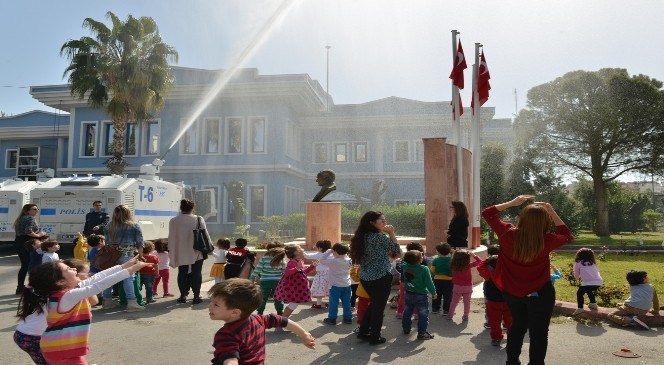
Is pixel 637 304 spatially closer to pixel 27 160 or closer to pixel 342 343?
pixel 342 343

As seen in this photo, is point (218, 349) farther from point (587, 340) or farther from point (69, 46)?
point (69, 46)

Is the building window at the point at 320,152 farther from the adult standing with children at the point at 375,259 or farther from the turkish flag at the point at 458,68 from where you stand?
the adult standing with children at the point at 375,259

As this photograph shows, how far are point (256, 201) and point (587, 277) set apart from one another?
20952 millimetres

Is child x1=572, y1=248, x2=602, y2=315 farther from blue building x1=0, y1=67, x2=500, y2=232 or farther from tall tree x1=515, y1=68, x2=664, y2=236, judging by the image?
tall tree x1=515, y1=68, x2=664, y2=236

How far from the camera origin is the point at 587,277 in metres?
7.02

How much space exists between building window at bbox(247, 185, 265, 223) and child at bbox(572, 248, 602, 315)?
20.4 m

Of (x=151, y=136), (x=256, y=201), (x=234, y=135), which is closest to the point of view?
(x=256, y=201)

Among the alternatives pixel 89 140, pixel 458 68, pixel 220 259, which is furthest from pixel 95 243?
pixel 89 140

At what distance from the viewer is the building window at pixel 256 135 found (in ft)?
86.8

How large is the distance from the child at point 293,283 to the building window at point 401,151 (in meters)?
24.2

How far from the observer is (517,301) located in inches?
159

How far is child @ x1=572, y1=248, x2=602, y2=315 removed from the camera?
22.7 ft

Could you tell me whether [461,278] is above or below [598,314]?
above

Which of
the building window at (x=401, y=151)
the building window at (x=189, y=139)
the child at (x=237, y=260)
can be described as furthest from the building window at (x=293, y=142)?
the child at (x=237, y=260)
